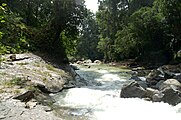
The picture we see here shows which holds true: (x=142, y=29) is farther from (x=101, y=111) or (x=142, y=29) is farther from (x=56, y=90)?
(x=101, y=111)

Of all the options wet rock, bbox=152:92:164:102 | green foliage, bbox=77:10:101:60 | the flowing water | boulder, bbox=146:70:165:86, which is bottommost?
the flowing water

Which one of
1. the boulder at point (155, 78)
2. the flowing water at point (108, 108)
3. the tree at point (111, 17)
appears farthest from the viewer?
the tree at point (111, 17)

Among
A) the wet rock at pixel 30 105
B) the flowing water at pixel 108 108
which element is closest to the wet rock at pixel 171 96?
the flowing water at pixel 108 108

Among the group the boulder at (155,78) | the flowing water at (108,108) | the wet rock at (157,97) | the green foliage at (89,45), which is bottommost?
the flowing water at (108,108)

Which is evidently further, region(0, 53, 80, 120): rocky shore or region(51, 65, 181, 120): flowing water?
region(51, 65, 181, 120): flowing water

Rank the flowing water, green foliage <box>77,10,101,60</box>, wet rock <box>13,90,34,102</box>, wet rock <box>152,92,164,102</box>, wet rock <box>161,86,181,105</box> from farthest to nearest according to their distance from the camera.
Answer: green foliage <box>77,10,101,60</box> → wet rock <box>152,92,164,102</box> → wet rock <box>161,86,181,105</box> → wet rock <box>13,90,34,102</box> → the flowing water

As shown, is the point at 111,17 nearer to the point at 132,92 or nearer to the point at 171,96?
the point at 132,92

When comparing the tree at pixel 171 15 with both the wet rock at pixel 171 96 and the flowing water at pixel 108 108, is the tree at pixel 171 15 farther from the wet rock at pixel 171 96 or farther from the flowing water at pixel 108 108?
the wet rock at pixel 171 96

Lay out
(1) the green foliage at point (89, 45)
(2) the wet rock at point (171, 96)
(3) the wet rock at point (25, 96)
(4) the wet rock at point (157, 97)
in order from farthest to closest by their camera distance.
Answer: (1) the green foliage at point (89, 45)
(4) the wet rock at point (157, 97)
(2) the wet rock at point (171, 96)
(3) the wet rock at point (25, 96)

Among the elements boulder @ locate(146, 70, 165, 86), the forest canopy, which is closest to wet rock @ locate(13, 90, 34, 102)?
the forest canopy

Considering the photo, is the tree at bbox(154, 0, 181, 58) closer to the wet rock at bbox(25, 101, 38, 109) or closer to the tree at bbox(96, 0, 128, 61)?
the tree at bbox(96, 0, 128, 61)

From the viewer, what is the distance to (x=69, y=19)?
3384 cm

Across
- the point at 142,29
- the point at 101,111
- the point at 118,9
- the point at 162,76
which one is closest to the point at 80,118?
the point at 101,111

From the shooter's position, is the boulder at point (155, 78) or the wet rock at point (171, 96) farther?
the boulder at point (155, 78)
